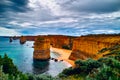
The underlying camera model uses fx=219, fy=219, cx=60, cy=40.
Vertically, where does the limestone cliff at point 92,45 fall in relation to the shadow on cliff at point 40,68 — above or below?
above

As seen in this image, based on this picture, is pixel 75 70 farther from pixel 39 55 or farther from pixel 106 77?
pixel 39 55

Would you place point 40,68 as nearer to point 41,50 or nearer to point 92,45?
point 92,45

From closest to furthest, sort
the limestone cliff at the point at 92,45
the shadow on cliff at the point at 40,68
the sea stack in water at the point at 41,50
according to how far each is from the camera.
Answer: the shadow on cliff at the point at 40,68 → the limestone cliff at the point at 92,45 → the sea stack in water at the point at 41,50

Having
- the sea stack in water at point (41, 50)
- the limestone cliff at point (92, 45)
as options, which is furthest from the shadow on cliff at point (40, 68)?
the limestone cliff at point (92, 45)

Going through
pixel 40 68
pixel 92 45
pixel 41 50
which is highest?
pixel 92 45

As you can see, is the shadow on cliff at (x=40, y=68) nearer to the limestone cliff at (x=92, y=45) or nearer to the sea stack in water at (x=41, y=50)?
the sea stack in water at (x=41, y=50)

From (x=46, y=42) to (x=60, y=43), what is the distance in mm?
72440

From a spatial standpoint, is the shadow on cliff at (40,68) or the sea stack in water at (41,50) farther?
the sea stack in water at (41,50)

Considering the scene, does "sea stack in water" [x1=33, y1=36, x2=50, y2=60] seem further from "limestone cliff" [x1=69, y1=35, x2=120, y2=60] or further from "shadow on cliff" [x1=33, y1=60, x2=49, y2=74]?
"limestone cliff" [x1=69, y1=35, x2=120, y2=60]

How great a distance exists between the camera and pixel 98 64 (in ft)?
64.9

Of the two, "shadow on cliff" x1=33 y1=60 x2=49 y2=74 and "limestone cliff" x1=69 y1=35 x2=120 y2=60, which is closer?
"shadow on cliff" x1=33 y1=60 x2=49 y2=74

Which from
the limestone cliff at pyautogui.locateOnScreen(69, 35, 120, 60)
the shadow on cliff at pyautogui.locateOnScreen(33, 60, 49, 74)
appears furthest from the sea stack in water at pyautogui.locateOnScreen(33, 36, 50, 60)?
the limestone cliff at pyautogui.locateOnScreen(69, 35, 120, 60)

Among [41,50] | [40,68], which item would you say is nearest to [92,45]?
[40,68]

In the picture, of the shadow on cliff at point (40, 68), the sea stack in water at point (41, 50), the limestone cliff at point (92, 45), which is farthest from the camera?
the sea stack in water at point (41, 50)
